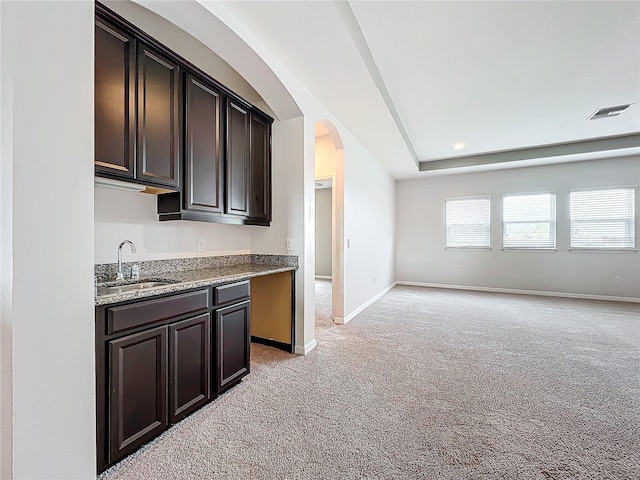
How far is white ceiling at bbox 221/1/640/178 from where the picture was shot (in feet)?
6.70

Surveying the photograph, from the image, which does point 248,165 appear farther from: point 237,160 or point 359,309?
point 359,309

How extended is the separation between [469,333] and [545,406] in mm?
1556

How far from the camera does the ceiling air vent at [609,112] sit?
3656mm

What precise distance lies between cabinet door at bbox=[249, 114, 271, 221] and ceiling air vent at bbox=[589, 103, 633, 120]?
4.40 m

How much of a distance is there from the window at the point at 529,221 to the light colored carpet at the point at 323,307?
13.2 ft

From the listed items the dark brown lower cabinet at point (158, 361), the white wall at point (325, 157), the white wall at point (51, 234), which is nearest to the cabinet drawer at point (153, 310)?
the dark brown lower cabinet at point (158, 361)

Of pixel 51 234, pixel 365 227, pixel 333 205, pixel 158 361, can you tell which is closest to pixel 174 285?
pixel 158 361

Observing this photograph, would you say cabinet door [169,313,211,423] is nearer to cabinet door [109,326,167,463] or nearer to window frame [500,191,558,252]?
cabinet door [109,326,167,463]

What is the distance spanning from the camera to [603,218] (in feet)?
17.6

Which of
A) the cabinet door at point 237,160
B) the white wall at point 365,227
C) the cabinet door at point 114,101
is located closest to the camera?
the cabinet door at point 114,101

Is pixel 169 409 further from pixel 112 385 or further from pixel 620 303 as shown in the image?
pixel 620 303

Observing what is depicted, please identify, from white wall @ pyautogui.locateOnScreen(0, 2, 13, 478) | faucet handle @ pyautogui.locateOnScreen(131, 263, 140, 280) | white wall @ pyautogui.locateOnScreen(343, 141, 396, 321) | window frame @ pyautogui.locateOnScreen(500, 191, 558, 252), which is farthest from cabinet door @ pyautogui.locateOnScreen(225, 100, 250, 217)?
window frame @ pyautogui.locateOnScreen(500, 191, 558, 252)

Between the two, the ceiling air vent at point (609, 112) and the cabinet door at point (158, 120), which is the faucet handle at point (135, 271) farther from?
the ceiling air vent at point (609, 112)

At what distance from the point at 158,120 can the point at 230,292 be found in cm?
128
